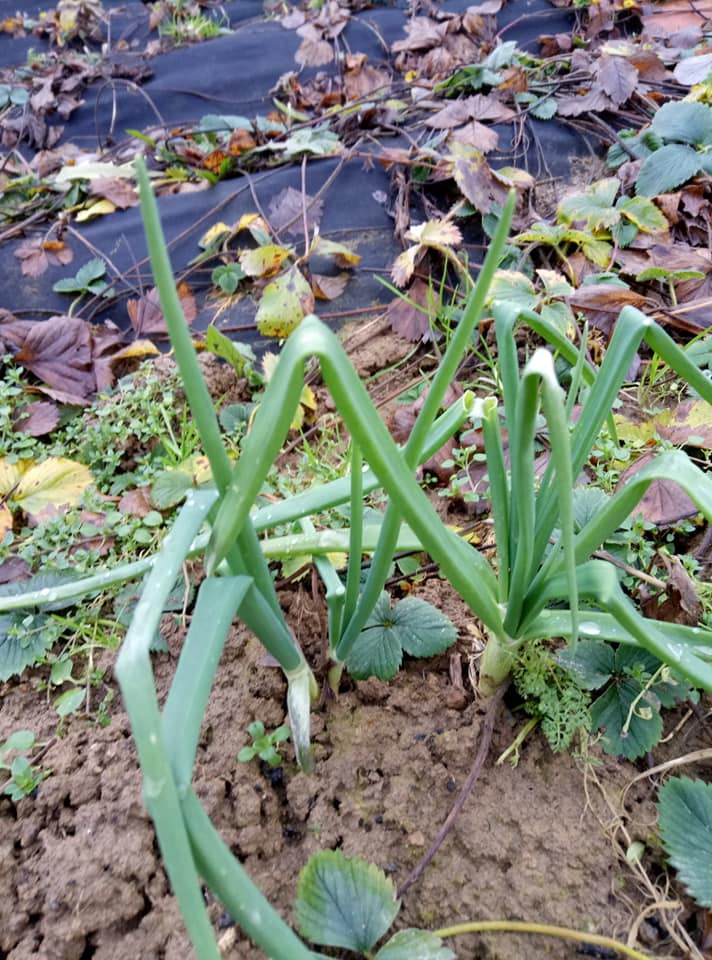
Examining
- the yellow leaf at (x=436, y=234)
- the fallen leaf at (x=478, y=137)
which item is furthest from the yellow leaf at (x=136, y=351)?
the fallen leaf at (x=478, y=137)

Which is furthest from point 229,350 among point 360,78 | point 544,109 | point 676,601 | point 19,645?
point 360,78

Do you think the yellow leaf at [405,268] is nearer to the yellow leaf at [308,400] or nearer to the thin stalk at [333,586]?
the yellow leaf at [308,400]

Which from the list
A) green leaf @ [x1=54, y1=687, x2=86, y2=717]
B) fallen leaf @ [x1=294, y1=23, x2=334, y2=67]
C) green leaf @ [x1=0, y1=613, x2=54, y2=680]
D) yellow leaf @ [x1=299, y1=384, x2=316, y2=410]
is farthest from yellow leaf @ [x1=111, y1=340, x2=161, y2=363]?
fallen leaf @ [x1=294, y1=23, x2=334, y2=67]

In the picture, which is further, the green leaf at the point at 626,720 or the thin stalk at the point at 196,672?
the green leaf at the point at 626,720

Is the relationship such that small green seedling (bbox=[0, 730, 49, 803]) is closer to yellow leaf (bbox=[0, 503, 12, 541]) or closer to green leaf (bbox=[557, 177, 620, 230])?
yellow leaf (bbox=[0, 503, 12, 541])

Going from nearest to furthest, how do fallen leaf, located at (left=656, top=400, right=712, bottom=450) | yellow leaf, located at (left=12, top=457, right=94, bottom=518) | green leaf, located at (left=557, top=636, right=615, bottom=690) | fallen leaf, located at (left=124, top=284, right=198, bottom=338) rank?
green leaf, located at (left=557, top=636, right=615, bottom=690), fallen leaf, located at (left=656, top=400, right=712, bottom=450), yellow leaf, located at (left=12, top=457, right=94, bottom=518), fallen leaf, located at (left=124, top=284, right=198, bottom=338)

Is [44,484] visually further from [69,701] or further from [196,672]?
[196,672]

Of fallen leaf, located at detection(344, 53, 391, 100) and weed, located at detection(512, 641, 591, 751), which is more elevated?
fallen leaf, located at detection(344, 53, 391, 100)
